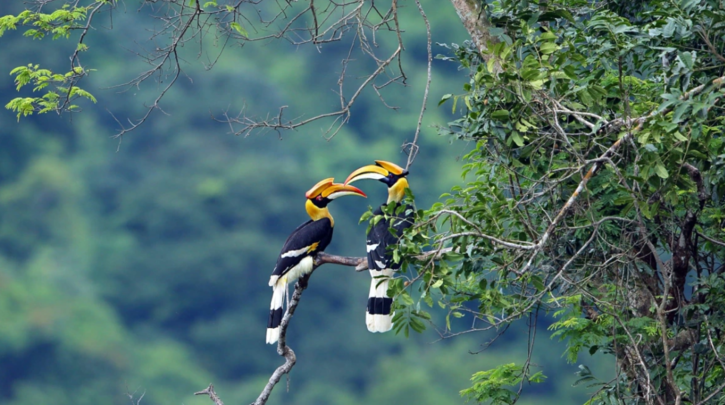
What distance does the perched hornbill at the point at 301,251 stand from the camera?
142 inches

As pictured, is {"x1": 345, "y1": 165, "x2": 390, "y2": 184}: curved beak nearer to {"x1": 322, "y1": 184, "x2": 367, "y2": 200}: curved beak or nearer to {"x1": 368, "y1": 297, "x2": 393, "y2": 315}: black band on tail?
{"x1": 322, "y1": 184, "x2": 367, "y2": 200}: curved beak

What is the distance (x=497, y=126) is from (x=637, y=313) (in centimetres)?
111

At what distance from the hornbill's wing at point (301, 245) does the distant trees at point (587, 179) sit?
78 centimetres

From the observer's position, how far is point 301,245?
3.65 m

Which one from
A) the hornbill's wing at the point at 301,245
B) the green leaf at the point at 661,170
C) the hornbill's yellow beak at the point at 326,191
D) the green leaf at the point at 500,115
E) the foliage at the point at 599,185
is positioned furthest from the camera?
the hornbill's yellow beak at the point at 326,191

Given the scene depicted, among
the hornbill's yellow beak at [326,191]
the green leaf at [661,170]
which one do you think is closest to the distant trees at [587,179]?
the green leaf at [661,170]

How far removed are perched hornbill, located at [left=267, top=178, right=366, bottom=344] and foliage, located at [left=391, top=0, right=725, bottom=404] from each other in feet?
2.46

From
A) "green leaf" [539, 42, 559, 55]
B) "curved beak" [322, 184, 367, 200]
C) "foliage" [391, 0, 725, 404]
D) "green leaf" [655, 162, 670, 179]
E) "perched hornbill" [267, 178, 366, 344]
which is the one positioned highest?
"curved beak" [322, 184, 367, 200]

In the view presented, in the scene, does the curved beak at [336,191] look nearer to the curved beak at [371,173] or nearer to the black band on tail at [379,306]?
the curved beak at [371,173]

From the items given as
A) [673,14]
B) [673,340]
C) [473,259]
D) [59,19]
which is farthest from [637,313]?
[59,19]

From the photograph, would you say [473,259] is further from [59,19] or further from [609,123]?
[59,19]

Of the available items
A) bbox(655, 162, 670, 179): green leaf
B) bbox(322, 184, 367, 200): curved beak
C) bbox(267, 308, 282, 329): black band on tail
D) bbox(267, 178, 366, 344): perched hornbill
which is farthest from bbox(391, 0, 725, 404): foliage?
bbox(267, 308, 282, 329): black band on tail

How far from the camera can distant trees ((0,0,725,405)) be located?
2.32 metres

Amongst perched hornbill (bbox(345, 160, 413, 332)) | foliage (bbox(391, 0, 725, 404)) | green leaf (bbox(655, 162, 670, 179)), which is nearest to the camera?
green leaf (bbox(655, 162, 670, 179))
